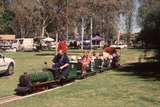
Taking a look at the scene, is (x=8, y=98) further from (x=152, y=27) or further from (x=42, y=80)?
(x=152, y=27)

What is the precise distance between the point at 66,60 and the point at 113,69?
977 centimetres

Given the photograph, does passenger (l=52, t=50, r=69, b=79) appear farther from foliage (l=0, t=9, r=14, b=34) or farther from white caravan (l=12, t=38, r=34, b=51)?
foliage (l=0, t=9, r=14, b=34)

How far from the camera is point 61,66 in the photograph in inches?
766

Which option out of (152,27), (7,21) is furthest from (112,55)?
(7,21)

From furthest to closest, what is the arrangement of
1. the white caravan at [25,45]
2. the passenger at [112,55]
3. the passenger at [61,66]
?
the white caravan at [25,45] < the passenger at [112,55] < the passenger at [61,66]

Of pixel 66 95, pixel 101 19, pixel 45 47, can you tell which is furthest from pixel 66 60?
pixel 45 47

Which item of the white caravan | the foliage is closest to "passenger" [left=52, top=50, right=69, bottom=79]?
the white caravan

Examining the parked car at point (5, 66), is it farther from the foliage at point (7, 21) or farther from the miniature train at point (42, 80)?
the foliage at point (7, 21)

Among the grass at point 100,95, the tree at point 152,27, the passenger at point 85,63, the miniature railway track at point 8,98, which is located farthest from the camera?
the tree at point 152,27

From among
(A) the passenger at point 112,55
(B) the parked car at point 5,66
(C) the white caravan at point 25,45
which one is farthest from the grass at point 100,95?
(C) the white caravan at point 25,45

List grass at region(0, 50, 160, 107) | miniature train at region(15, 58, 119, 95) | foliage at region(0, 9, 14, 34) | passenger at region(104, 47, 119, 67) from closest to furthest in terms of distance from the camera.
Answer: grass at region(0, 50, 160, 107) < miniature train at region(15, 58, 119, 95) < passenger at region(104, 47, 119, 67) < foliage at region(0, 9, 14, 34)

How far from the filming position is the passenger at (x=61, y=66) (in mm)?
19297

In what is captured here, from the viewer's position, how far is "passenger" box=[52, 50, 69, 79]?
19.3 metres

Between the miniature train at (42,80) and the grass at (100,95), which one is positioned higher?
the miniature train at (42,80)
